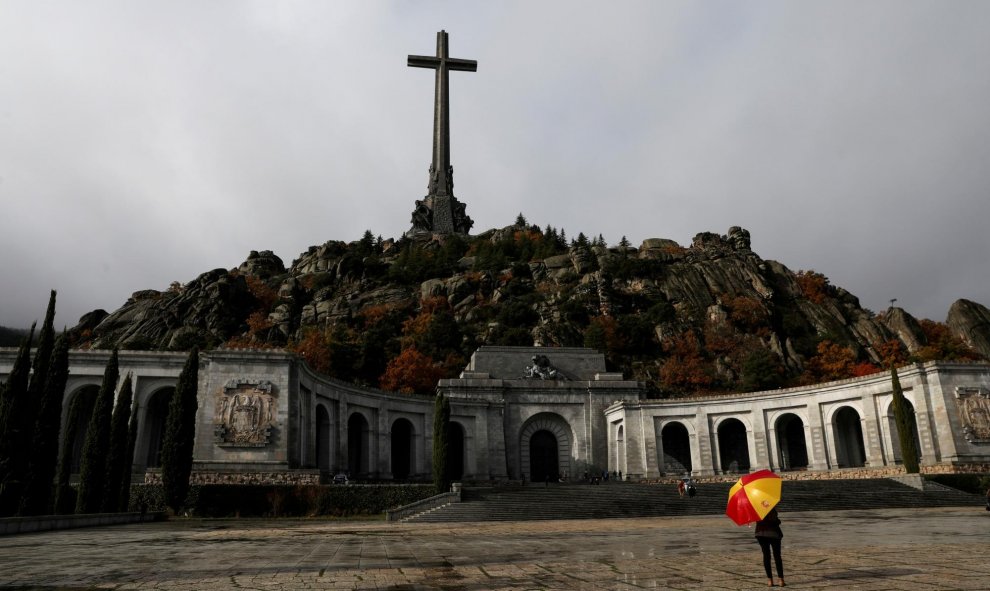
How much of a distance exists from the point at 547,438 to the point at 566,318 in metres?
31.8

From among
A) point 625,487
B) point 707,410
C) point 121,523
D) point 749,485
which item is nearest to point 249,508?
point 121,523

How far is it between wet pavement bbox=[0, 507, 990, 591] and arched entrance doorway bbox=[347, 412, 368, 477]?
22.9 metres

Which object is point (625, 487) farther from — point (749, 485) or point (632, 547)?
point (749, 485)

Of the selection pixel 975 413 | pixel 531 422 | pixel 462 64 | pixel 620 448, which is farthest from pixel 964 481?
pixel 462 64

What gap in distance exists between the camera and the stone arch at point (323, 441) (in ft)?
120

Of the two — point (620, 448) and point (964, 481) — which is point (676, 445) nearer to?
point (620, 448)

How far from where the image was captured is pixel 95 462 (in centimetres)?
2461

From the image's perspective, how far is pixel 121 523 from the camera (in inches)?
921

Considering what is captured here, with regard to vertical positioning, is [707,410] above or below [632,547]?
above

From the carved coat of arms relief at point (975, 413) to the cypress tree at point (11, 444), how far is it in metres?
40.2

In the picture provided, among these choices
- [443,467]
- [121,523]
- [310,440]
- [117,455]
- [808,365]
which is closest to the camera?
[121,523]

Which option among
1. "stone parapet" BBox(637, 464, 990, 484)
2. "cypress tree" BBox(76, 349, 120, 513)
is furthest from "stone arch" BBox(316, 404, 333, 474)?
"stone parapet" BBox(637, 464, 990, 484)

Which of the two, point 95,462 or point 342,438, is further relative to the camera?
point 342,438

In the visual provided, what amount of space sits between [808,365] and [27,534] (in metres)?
66.8
